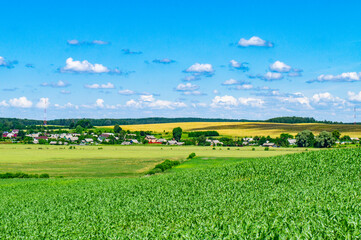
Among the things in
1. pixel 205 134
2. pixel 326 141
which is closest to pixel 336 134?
pixel 326 141

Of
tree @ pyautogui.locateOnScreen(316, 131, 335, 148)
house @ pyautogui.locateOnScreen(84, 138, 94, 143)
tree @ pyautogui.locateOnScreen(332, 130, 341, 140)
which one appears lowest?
house @ pyautogui.locateOnScreen(84, 138, 94, 143)

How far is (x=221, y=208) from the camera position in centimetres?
1886

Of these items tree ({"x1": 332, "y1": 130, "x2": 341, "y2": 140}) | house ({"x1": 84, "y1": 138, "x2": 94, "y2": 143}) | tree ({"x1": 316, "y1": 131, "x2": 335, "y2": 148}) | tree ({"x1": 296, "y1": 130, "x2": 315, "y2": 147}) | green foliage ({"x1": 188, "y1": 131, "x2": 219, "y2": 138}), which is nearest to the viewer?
tree ({"x1": 316, "y1": 131, "x2": 335, "y2": 148})

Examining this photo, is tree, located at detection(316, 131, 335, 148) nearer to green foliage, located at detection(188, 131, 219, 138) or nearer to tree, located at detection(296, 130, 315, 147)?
tree, located at detection(296, 130, 315, 147)

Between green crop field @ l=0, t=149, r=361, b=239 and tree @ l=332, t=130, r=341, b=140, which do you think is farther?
tree @ l=332, t=130, r=341, b=140

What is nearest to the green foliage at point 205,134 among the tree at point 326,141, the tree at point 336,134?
the tree at point 336,134

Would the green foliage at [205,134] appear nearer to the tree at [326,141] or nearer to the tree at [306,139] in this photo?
the tree at [306,139]

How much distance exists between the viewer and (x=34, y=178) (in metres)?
55.5

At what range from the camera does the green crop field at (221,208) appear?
1281 cm

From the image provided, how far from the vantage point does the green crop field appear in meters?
12.8

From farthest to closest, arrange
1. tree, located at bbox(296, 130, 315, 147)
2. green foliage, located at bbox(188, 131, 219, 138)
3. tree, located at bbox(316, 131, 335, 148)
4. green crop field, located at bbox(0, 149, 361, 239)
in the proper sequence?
1. green foliage, located at bbox(188, 131, 219, 138)
2. tree, located at bbox(296, 130, 315, 147)
3. tree, located at bbox(316, 131, 335, 148)
4. green crop field, located at bbox(0, 149, 361, 239)

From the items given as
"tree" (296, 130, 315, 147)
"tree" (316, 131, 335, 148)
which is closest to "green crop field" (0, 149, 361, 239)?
"tree" (316, 131, 335, 148)

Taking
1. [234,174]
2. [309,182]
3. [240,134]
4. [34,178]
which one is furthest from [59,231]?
[240,134]

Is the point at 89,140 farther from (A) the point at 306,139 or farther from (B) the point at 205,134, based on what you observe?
(A) the point at 306,139
